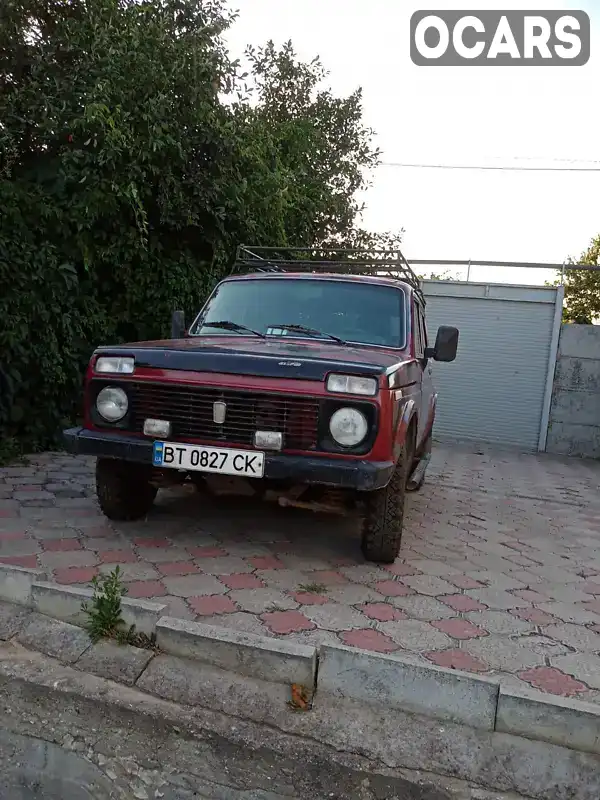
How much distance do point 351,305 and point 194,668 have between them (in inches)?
102

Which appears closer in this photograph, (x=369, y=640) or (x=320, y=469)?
(x=369, y=640)

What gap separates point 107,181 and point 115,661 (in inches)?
181

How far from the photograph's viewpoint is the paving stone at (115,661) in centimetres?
251

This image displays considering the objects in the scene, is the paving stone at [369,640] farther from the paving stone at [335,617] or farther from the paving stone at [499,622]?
the paving stone at [499,622]

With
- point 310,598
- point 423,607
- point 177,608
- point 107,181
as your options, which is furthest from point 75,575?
point 107,181

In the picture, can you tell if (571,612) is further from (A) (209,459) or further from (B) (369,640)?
(A) (209,459)

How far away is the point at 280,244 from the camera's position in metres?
8.76

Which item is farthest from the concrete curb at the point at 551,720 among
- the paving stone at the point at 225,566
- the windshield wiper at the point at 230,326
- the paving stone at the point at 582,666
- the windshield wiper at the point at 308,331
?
the windshield wiper at the point at 230,326

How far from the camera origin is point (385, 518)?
Result: 11.8 ft

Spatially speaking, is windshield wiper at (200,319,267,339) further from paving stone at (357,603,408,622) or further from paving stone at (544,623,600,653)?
paving stone at (544,623,600,653)

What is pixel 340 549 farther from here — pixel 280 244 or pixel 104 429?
pixel 280 244

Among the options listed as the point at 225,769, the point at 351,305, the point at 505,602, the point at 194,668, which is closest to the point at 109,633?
the point at 194,668

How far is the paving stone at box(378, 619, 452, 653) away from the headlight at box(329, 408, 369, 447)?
87 cm

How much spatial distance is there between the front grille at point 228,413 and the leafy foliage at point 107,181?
2.63 m
